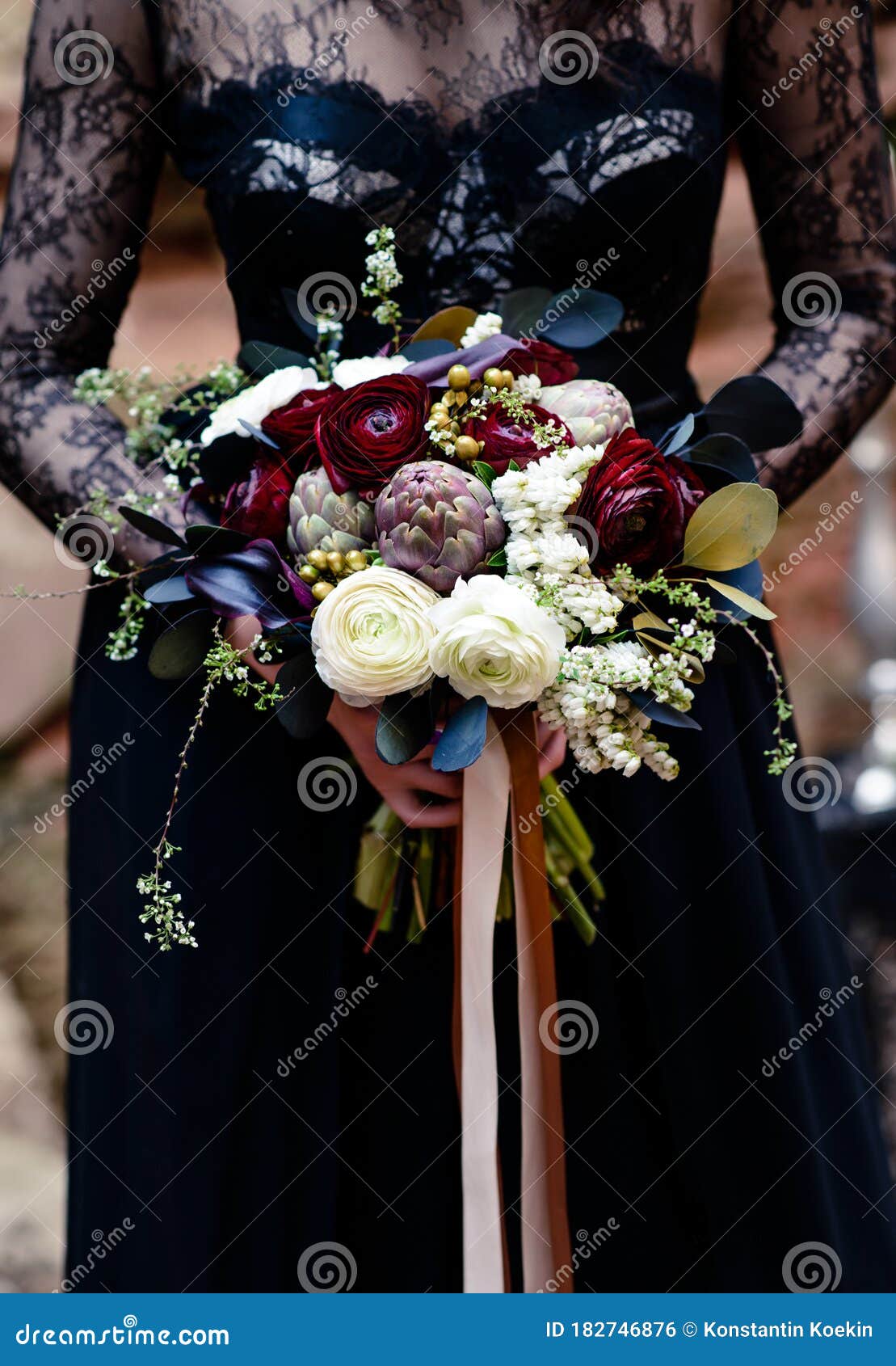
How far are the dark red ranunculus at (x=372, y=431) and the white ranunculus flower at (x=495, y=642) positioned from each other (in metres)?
0.10

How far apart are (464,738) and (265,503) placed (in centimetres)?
22

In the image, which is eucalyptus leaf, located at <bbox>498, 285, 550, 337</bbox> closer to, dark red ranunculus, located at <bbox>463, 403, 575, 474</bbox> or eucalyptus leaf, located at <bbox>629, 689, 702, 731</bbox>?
dark red ranunculus, located at <bbox>463, 403, 575, 474</bbox>

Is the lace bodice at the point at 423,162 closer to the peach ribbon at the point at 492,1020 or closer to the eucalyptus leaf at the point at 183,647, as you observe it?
the eucalyptus leaf at the point at 183,647

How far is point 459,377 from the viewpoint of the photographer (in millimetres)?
748

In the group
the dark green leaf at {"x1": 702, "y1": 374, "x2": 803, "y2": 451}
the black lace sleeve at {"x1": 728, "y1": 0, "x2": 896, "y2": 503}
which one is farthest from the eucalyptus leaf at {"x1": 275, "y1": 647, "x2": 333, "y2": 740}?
the black lace sleeve at {"x1": 728, "y1": 0, "x2": 896, "y2": 503}

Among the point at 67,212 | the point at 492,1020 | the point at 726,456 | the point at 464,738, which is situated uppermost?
the point at 67,212

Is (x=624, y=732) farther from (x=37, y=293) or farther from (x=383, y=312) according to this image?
(x=37, y=293)

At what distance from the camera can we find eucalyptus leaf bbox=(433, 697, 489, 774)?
0.68 metres

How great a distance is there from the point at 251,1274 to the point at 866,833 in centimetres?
108

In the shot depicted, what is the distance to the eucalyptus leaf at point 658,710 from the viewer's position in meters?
0.71

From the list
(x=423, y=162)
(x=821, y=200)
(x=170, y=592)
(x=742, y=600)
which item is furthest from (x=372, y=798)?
(x=821, y=200)

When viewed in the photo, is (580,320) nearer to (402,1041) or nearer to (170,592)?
(170,592)

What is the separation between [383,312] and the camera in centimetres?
85
